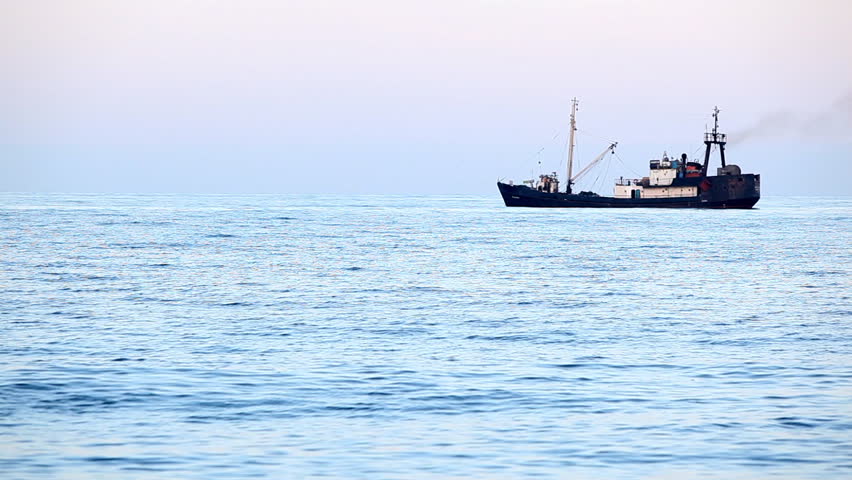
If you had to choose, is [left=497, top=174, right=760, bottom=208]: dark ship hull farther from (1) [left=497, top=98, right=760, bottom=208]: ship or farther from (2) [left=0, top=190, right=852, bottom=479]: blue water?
(2) [left=0, top=190, right=852, bottom=479]: blue water

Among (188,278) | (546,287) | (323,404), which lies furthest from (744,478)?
(188,278)

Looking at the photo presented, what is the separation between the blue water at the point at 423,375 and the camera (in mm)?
11438

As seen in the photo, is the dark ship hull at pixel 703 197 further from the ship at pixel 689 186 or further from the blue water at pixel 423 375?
the blue water at pixel 423 375

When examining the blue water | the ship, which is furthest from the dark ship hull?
the blue water

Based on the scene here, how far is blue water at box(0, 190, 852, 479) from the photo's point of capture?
11.4 metres

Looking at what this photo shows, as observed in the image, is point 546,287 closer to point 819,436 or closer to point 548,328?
point 548,328

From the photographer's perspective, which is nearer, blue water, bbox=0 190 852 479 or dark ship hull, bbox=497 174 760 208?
blue water, bbox=0 190 852 479

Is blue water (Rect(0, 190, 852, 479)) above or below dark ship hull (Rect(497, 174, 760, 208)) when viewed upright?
below

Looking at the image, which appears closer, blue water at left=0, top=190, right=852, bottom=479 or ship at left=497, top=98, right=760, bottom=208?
blue water at left=0, top=190, right=852, bottom=479

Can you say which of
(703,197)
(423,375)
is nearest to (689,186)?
(703,197)

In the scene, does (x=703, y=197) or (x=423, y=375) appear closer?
(x=423, y=375)

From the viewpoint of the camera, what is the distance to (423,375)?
16281mm

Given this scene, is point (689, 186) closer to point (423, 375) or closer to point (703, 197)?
point (703, 197)

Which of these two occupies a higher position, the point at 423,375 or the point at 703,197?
the point at 703,197
